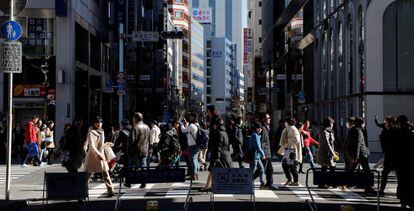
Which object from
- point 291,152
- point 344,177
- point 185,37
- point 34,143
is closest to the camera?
point 344,177

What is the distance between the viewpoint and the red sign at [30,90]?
35.5 m

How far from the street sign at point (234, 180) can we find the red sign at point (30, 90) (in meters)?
26.2

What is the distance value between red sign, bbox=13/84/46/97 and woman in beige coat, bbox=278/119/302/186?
2141 centimetres

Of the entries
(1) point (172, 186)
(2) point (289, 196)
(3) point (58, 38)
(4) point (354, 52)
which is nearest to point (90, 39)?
(3) point (58, 38)

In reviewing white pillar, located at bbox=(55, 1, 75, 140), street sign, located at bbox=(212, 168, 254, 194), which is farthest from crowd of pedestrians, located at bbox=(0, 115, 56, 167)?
street sign, located at bbox=(212, 168, 254, 194)

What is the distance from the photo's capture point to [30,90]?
3566 cm

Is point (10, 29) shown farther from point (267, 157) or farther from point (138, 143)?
point (267, 157)

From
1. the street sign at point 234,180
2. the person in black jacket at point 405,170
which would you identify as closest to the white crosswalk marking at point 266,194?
the person in black jacket at point 405,170

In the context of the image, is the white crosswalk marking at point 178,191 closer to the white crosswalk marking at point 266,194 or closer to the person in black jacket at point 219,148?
the person in black jacket at point 219,148

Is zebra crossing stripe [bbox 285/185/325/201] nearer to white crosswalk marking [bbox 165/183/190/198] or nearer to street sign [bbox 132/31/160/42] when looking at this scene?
white crosswalk marking [bbox 165/183/190/198]

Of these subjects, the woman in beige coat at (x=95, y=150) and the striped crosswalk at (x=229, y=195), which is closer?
the woman in beige coat at (x=95, y=150)

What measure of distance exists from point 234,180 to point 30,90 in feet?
87.1

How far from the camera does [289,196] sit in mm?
14836

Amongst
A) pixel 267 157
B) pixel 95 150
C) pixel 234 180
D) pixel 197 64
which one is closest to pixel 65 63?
pixel 267 157
